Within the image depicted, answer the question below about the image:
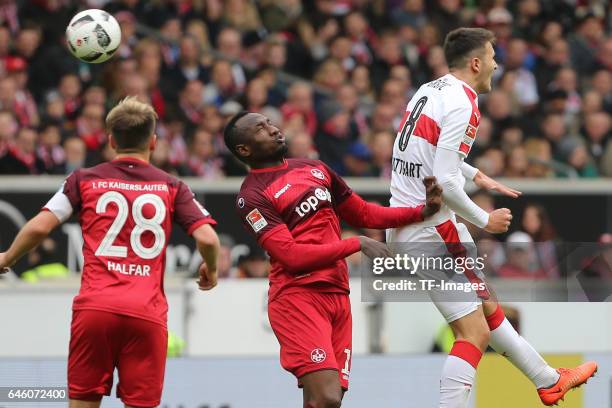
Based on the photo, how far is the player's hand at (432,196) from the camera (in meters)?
7.31

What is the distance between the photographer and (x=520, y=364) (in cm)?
782

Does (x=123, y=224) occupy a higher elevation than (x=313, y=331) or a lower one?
higher

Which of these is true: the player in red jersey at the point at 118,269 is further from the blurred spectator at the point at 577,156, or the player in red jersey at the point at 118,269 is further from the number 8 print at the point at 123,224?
the blurred spectator at the point at 577,156

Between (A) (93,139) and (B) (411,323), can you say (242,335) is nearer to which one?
(B) (411,323)

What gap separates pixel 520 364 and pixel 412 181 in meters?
1.27

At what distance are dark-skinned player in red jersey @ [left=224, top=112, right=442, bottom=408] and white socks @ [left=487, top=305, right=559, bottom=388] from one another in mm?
842

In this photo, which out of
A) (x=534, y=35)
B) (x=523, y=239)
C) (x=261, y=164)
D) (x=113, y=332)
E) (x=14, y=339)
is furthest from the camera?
(x=534, y=35)

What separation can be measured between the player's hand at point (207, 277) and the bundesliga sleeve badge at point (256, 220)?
375mm

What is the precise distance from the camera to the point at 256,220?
7.40 metres

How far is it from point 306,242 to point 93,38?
2.99m

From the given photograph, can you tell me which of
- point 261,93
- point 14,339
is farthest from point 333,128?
point 14,339

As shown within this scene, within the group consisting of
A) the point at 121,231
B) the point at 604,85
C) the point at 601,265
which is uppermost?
the point at 604,85

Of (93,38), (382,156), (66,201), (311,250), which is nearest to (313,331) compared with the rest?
(311,250)

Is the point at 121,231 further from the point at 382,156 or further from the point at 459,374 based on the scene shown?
the point at 382,156
